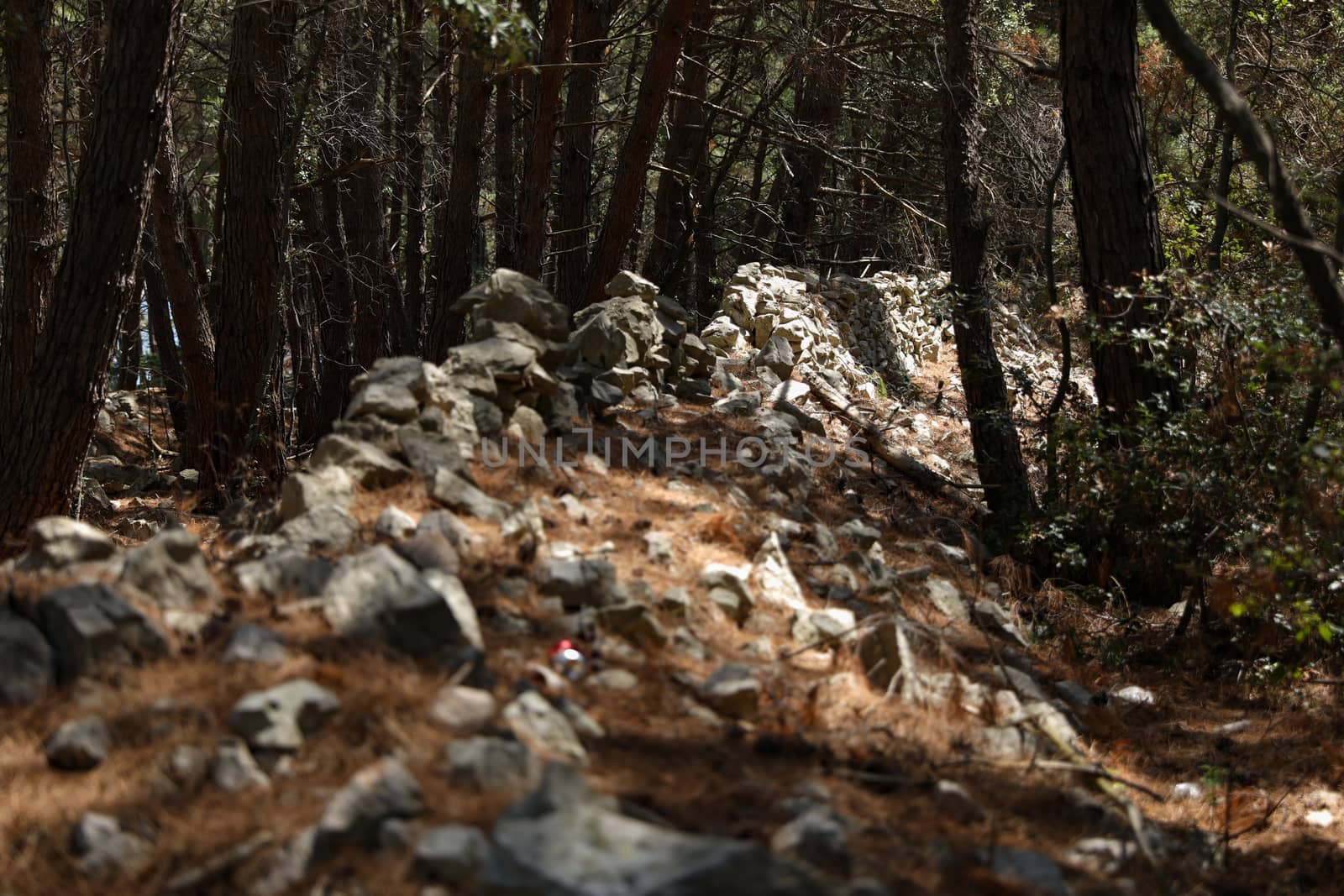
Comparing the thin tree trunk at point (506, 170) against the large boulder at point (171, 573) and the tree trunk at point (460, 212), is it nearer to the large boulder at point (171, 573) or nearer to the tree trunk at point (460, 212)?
the tree trunk at point (460, 212)

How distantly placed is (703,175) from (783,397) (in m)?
5.55

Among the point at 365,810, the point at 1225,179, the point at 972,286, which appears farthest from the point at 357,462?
the point at 1225,179

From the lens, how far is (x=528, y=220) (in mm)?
9477

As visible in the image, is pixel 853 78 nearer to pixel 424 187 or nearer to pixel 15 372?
pixel 424 187

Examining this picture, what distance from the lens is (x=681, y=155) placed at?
502 inches

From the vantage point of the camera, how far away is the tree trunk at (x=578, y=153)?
35.9ft

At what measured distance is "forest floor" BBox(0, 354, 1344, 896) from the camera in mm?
2949

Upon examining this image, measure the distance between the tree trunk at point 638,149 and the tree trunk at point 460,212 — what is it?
3.71 feet

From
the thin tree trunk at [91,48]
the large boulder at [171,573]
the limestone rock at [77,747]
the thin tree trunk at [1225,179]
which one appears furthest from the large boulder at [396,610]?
the thin tree trunk at [1225,179]

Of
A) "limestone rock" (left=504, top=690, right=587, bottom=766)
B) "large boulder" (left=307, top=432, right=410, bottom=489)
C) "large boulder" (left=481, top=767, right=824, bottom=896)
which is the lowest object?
"large boulder" (left=481, top=767, right=824, bottom=896)

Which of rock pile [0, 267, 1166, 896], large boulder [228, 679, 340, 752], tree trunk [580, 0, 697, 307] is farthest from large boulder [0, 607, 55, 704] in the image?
tree trunk [580, 0, 697, 307]

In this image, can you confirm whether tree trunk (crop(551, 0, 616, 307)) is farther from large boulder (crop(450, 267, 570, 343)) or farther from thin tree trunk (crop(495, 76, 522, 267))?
large boulder (crop(450, 267, 570, 343))

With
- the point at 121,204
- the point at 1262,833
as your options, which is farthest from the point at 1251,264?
the point at 121,204

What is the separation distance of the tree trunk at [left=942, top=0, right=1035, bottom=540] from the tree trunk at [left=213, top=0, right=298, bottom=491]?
4.57 m
